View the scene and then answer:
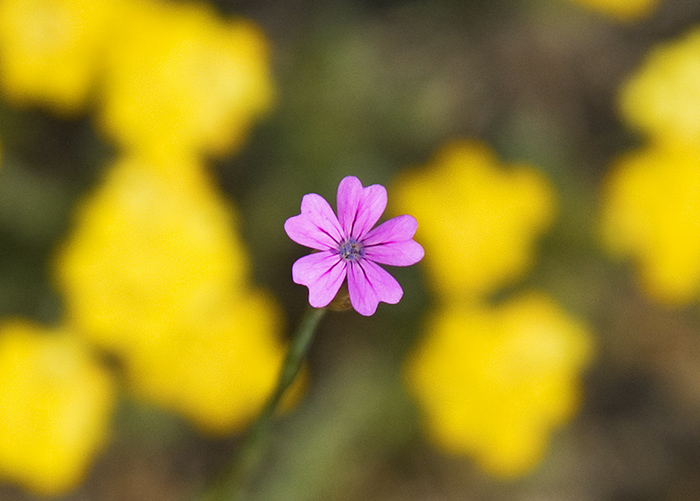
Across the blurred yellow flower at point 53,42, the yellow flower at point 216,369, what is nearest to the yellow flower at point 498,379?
the yellow flower at point 216,369

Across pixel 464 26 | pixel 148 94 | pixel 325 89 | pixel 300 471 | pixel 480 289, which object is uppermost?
pixel 464 26

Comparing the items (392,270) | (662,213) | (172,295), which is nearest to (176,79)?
A: (172,295)

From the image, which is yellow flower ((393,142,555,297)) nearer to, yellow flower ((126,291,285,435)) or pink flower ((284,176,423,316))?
yellow flower ((126,291,285,435))

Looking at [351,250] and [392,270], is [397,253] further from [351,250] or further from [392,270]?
[392,270]

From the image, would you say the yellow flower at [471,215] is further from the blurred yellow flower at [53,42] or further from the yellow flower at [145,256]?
the blurred yellow flower at [53,42]

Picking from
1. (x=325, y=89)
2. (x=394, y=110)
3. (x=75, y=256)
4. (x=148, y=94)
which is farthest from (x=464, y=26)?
(x=75, y=256)

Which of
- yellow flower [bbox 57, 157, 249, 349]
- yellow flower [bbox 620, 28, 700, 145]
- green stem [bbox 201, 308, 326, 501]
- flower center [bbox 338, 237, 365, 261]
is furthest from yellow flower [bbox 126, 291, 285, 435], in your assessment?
yellow flower [bbox 620, 28, 700, 145]

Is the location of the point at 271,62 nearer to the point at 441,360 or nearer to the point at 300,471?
the point at 441,360

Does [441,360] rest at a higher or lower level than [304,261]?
higher
